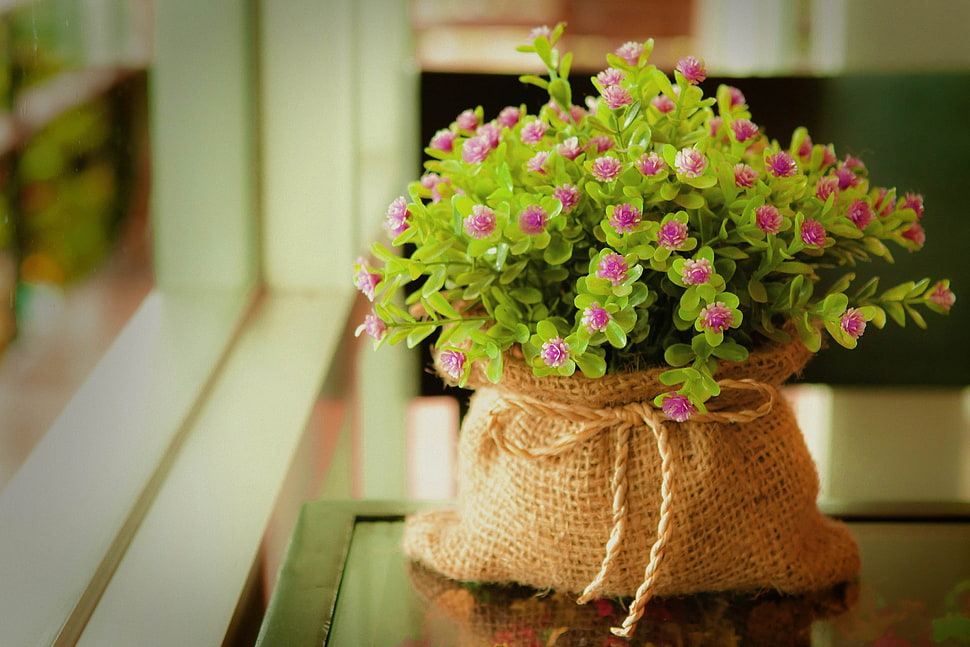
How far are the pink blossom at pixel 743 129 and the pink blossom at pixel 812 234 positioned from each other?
0.10 metres

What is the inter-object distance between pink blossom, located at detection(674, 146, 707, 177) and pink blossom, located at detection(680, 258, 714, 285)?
5 cm

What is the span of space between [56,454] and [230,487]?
16 centimetres

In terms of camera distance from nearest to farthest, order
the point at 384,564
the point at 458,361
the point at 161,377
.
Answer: the point at 458,361 → the point at 384,564 → the point at 161,377

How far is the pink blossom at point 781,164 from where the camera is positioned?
2.39ft

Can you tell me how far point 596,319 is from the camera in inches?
26.5

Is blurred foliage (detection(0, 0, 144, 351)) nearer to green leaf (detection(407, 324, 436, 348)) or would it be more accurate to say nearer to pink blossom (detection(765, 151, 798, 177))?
green leaf (detection(407, 324, 436, 348))

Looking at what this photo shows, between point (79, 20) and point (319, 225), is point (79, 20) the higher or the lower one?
the higher one

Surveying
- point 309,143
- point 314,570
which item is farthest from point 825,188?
point 309,143

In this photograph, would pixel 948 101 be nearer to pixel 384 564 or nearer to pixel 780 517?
pixel 780 517

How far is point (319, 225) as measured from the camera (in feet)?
5.65

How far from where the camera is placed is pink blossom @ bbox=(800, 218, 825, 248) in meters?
0.70

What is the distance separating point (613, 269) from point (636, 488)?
0.53 feet

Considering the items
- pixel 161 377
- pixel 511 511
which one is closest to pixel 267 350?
pixel 161 377

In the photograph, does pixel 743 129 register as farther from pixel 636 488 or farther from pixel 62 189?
pixel 62 189
